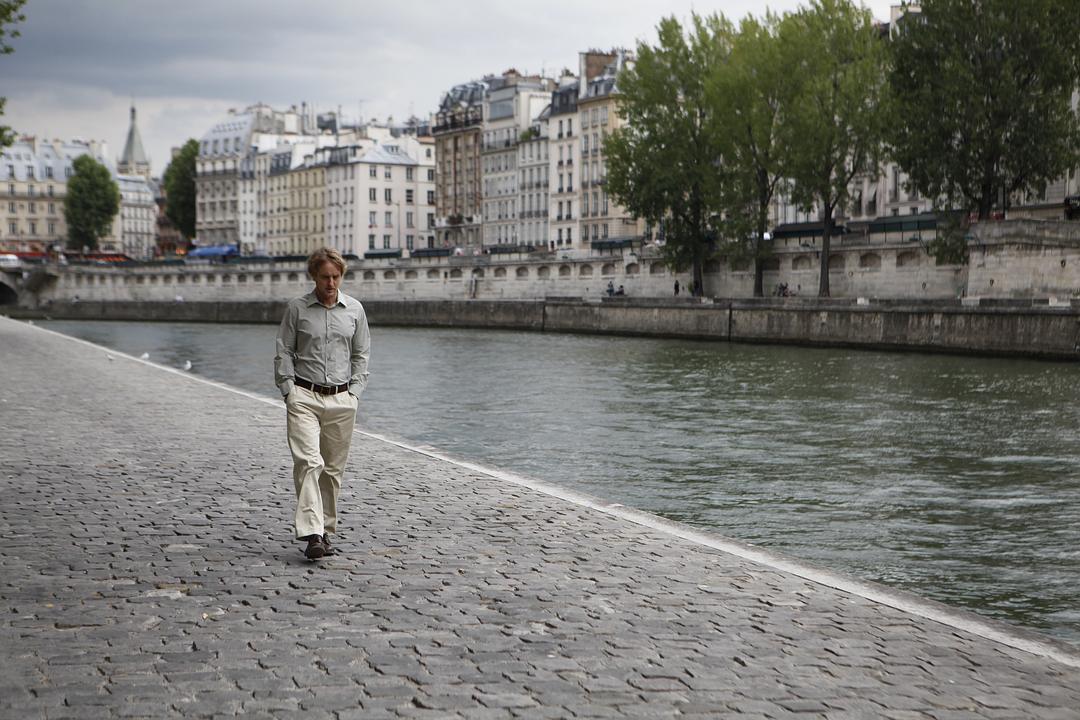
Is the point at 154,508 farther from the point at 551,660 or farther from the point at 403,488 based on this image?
the point at 551,660

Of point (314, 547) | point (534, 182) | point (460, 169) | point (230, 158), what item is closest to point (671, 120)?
point (534, 182)

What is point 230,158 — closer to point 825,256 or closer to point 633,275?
point 633,275

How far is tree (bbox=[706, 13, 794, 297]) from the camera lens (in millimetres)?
60562

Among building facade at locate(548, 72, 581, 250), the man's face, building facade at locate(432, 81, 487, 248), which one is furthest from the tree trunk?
building facade at locate(432, 81, 487, 248)

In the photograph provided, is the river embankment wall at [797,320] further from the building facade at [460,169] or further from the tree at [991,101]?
the building facade at [460,169]

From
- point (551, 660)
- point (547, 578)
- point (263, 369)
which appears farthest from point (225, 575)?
point (263, 369)

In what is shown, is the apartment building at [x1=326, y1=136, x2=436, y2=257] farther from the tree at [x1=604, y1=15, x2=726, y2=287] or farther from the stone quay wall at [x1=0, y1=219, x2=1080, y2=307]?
the tree at [x1=604, y1=15, x2=726, y2=287]

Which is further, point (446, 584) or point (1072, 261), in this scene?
point (1072, 261)

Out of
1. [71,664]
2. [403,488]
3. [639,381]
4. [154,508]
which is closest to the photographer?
[71,664]

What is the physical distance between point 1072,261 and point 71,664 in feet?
167

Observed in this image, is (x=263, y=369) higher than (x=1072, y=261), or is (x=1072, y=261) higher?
(x=1072, y=261)

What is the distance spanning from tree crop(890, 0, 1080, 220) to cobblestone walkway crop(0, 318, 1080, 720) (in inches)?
1797

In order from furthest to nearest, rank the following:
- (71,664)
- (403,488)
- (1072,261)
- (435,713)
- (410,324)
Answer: (410,324) < (1072,261) < (403,488) < (71,664) < (435,713)

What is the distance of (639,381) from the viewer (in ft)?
118
